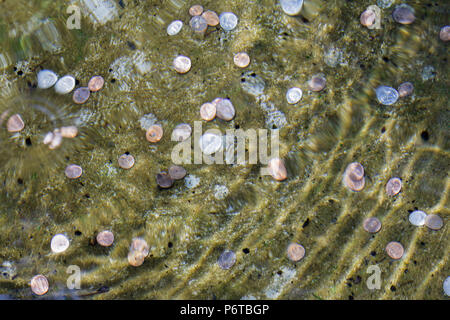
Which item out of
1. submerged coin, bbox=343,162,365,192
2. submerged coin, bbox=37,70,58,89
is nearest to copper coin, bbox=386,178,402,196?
submerged coin, bbox=343,162,365,192

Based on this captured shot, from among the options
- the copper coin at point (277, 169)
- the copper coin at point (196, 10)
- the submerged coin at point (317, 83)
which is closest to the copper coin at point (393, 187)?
the copper coin at point (277, 169)

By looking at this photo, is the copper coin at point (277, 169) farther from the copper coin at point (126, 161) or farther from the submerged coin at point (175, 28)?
the submerged coin at point (175, 28)

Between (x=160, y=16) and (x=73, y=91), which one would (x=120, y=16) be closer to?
(x=160, y=16)

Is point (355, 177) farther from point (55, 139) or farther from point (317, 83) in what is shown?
point (55, 139)

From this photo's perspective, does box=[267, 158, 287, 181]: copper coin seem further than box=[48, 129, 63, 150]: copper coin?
No

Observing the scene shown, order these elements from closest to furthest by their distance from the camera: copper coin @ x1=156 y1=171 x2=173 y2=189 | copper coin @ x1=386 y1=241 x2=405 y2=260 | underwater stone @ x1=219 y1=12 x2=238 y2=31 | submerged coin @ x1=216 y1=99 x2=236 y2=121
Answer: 1. copper coin @ x1=386 y1=241 x2=405 y2=260
2. copper coin @ x1=156 y1=171 x2=173 y2=189
3. submerged coin @ x1=216 y1=99 x2=236 y2=121
4. underwater stone @ x1=219 y1=12 x2=238 y2=31

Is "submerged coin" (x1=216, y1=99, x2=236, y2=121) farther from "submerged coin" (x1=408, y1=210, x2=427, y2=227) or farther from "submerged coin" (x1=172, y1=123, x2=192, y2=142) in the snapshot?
"submerged coin" (x1=408, y1=210, x2=427, y2=227)
